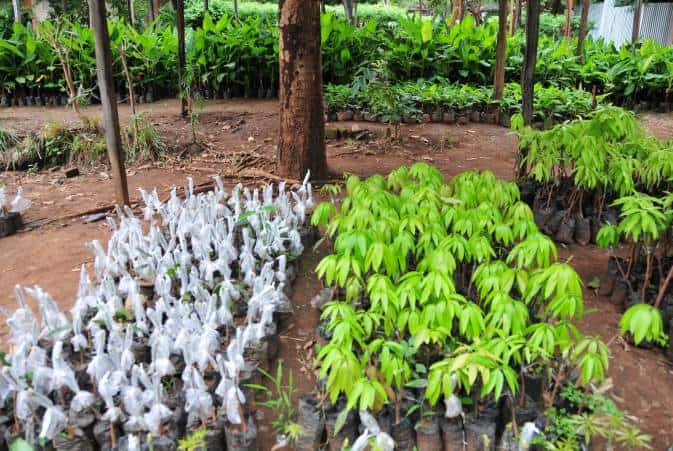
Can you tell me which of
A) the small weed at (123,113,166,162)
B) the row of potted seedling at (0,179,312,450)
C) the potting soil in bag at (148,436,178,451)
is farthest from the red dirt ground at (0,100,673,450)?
the potting soil in bag at (148,436,178,451)

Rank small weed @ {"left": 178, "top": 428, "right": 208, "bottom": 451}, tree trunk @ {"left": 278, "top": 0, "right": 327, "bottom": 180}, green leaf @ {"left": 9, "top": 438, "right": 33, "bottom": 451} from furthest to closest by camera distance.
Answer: tree trunk @ {"left": 278, "top": 0, "right": 327, "bottom": 180} < small weed @ {"left": 178, "top": 428, "right": 208, "bottom": 451} < green leaf @ {"left": 9, "top": 438, "right": 33, "bottom": 451}

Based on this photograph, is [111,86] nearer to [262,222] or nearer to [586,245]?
[262,222]

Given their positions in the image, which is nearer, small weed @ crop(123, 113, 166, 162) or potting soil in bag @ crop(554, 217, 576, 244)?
potting soil in bag @ crop(554, 217, 576, 244)

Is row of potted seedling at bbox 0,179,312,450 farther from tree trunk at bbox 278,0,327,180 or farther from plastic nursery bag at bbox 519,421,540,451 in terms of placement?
tree trunk at bbox 278,0,327,180

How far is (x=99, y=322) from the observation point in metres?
2.77

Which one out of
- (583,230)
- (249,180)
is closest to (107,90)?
(249,180)

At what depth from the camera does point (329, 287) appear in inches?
134

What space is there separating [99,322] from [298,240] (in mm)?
1430

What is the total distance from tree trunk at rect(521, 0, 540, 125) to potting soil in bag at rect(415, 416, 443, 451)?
398 cm

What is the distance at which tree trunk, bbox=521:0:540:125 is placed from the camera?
4957mm

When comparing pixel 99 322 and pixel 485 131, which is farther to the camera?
pixel 485 131

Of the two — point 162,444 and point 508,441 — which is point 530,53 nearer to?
point 508,441

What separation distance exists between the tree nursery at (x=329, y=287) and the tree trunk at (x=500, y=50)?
0.19 meters

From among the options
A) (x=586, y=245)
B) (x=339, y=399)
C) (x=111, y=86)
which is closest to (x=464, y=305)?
(x=339, y=399)
